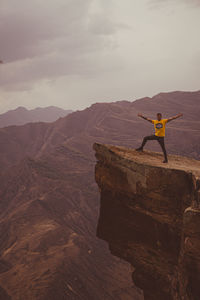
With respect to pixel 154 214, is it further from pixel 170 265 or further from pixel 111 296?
pixel 111 296

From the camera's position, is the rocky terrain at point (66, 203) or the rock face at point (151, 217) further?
the rocky terrain at point (66, 203)

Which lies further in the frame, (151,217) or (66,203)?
(66,203)

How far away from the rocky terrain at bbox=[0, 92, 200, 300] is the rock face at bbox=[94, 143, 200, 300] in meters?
21.6

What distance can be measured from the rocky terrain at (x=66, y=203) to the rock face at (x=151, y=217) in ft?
70.8

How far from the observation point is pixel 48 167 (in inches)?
2501

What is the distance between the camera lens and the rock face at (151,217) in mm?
5772

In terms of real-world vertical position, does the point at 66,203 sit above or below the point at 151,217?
below

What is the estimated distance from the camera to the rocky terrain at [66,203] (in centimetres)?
2803

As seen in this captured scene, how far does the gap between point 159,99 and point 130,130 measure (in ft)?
107

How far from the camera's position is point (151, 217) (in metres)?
7.30

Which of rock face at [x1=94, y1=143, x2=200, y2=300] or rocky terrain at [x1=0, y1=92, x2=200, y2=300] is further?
rocky terrain at [x1=0, y1=92, x2=200, y2=300]

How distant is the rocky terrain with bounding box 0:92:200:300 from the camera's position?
2803 centimetres

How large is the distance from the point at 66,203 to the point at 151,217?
44666mm

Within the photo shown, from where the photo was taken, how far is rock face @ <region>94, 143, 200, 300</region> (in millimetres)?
5772
